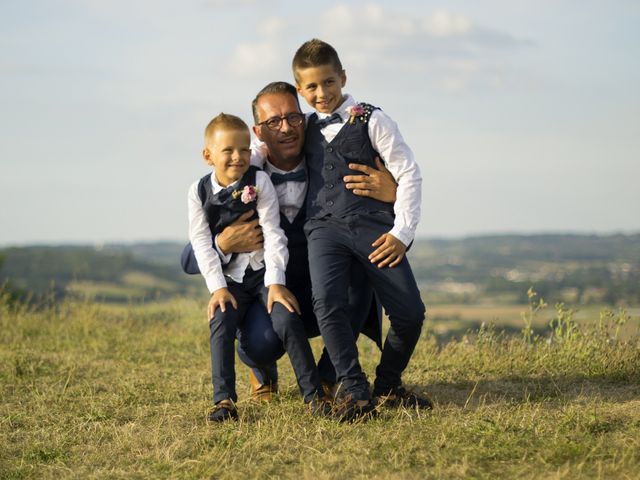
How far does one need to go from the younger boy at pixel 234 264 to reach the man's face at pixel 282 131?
9.8 inches

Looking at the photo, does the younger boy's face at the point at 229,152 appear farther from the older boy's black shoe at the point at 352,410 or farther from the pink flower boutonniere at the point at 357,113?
the older boy's black shoe at the point at 352,410

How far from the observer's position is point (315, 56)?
4.97 metres

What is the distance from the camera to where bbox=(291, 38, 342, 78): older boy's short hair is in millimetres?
4980

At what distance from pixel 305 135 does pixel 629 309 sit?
365 centimetres

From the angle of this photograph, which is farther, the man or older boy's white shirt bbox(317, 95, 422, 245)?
the man

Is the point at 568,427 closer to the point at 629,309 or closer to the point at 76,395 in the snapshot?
the point at 629,309

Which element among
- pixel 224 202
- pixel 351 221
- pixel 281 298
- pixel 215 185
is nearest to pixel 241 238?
pixel 224 202

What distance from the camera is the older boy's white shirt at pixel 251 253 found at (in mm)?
5113

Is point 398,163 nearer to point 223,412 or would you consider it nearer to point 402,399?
point 402,399

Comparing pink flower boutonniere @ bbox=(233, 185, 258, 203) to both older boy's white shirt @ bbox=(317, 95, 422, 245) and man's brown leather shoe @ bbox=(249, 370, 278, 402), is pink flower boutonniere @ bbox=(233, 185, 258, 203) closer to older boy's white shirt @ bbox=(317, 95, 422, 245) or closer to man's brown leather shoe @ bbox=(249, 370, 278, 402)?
older boy's white shirt @ bbox=(317, 95, 422, 245)

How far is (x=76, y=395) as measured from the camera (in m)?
5.91

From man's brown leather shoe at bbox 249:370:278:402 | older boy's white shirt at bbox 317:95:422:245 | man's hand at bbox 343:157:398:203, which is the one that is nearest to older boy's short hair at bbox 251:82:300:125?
older boy's white shirt at bbox 317:95:422:245

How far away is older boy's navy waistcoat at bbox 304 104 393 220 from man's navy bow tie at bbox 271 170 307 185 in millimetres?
200

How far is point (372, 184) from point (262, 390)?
5.81ft
